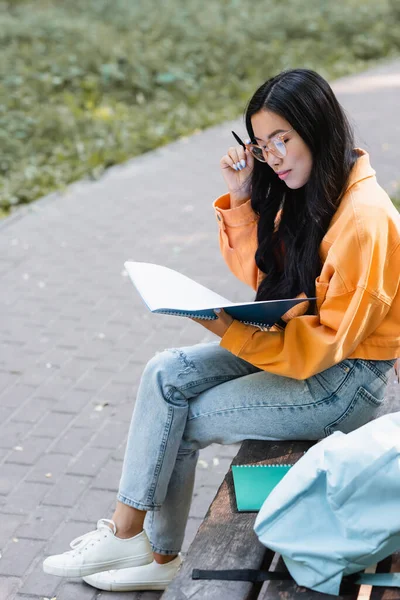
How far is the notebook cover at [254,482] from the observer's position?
7.84ft

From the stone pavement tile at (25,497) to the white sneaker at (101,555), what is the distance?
71cm

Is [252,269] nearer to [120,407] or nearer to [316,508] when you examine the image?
[316,508]

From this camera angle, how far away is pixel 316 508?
203 centimetres

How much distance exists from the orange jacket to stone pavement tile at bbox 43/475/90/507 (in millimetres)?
1308

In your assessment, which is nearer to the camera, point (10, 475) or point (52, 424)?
point (10, 475)

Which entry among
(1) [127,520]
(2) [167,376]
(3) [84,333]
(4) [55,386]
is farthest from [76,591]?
(3) [84,333]

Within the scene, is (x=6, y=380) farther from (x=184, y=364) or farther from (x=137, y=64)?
(x=137, y=64)

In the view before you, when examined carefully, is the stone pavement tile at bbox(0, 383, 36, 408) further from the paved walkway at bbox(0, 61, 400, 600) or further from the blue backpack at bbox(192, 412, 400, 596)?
the blue backpack at bbox(192, 412, 400, 596)

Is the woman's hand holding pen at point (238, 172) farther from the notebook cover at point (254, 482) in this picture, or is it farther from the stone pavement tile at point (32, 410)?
the stone pavement tile at point (32, 410)

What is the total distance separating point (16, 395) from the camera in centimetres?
445

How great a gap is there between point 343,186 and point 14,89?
8.95 m

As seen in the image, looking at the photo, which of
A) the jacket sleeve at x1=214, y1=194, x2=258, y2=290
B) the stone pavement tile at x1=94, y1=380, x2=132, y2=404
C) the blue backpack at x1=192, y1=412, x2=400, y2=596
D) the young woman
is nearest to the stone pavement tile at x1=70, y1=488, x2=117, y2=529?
the young woman

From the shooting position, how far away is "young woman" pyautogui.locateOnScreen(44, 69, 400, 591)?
2.50 metres

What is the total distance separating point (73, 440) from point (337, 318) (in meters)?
1.87
